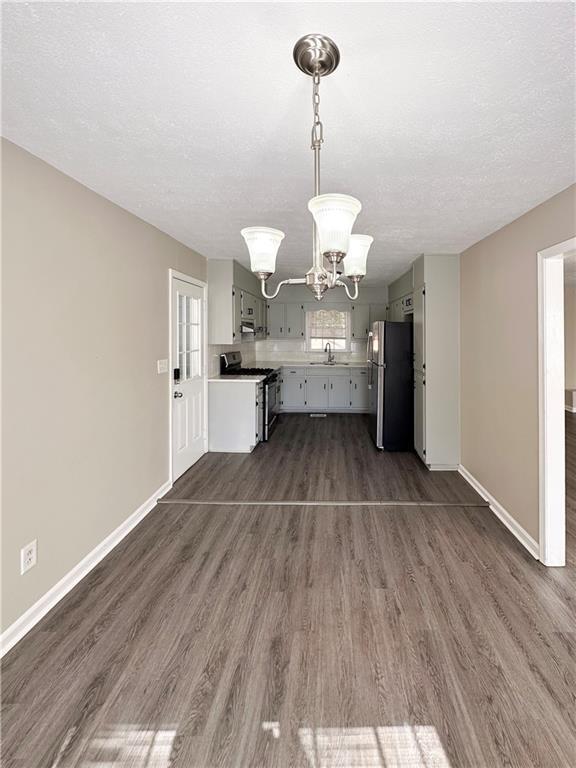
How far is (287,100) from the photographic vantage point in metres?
1.64

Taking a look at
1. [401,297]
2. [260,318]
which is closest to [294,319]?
[260,318]

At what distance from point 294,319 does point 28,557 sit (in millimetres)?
6431

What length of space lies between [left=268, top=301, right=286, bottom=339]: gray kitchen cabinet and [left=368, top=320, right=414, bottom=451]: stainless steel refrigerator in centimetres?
288

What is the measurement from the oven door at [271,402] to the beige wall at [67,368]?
2.58 metres

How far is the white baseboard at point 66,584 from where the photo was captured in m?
1.98

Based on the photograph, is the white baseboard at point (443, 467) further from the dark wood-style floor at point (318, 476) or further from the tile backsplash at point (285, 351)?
the tile backsplash at point (285, 351)

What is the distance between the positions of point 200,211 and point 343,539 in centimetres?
261

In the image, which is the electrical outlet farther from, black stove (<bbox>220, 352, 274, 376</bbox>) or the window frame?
the window frame

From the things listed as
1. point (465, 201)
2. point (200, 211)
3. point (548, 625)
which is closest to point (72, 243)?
point (200, 211)

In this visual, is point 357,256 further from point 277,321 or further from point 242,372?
point 277,321

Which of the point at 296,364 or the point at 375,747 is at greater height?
the point at 296,364

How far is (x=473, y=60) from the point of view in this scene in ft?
4.64

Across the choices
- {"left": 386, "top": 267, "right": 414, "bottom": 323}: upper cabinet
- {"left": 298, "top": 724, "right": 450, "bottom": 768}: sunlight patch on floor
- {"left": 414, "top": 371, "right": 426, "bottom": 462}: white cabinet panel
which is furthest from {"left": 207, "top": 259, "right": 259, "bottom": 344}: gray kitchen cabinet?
{"left": 298, "top": 724, "right": 450, "bottom": 768}: sunlight patch on floor

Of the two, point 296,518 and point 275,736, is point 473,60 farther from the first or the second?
point 296,518
